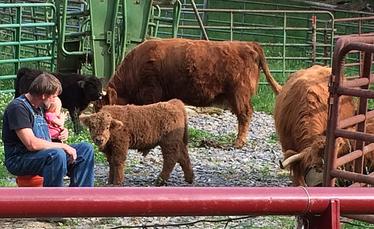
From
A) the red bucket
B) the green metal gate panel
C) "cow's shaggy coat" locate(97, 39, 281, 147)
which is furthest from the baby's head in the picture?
the green metal gate panel

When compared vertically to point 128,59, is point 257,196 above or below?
above

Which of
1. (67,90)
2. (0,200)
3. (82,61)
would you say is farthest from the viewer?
(82,61)

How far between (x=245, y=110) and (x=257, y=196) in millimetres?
10660

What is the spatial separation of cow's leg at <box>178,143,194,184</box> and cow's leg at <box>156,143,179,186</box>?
0.16 metres

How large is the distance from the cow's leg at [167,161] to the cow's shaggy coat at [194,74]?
346 centimetres

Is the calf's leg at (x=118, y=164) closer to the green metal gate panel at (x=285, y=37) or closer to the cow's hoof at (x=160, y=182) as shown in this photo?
the cow's hoof at (x=160, y=182)

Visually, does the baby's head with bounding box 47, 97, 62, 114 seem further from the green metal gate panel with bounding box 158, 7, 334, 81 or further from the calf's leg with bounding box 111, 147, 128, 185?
the green metal gate panel with bounding box 158, 7, 334, 81

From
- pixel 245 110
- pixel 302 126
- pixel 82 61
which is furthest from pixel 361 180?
pixel 82 61

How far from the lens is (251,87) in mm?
13211

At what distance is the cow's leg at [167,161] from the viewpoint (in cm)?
956

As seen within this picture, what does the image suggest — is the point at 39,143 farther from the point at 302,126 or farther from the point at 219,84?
the point at 219,84

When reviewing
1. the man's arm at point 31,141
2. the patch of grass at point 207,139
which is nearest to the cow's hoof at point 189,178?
the patch of grass at point 207,139

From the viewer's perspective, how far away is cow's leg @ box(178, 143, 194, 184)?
32.0 ft

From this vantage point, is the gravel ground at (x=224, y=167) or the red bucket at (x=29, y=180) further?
the gravel ground at (x=224, y=167)
